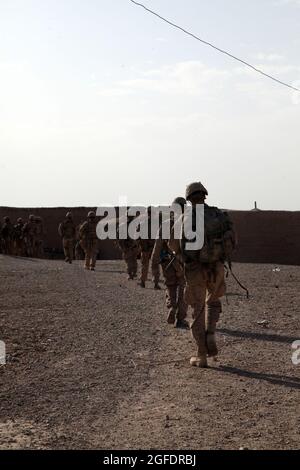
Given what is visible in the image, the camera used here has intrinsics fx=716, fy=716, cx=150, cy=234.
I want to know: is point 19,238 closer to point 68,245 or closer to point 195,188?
point 68,245

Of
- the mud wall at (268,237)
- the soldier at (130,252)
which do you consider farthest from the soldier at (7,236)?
the soldier at (130,252)

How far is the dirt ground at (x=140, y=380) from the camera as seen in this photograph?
529cm

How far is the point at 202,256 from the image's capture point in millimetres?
7516

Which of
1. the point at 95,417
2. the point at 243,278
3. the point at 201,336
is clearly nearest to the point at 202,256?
the point at 201,336

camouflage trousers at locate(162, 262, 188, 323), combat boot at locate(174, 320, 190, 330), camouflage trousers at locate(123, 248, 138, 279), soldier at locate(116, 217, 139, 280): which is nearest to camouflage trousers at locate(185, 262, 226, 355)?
camouflage trousers at locate(162, 262, 188, 323)

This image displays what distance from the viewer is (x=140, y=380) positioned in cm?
706

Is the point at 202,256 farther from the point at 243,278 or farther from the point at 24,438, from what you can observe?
the point at 243,278

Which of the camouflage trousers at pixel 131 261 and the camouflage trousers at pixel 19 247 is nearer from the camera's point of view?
the camouflage trousers at pixel 131 261

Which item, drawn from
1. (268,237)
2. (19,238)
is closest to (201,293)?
(268,237)

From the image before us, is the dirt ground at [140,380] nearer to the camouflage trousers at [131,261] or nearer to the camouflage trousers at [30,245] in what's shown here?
the camouflage trousers at [131,261]

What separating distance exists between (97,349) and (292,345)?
243cm

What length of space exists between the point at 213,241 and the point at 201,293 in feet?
1.87

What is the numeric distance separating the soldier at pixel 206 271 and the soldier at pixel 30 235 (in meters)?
25.0

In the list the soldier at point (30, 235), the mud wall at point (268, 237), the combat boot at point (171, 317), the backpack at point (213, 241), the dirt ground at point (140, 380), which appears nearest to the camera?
the dirt ground at point (140, 380)
